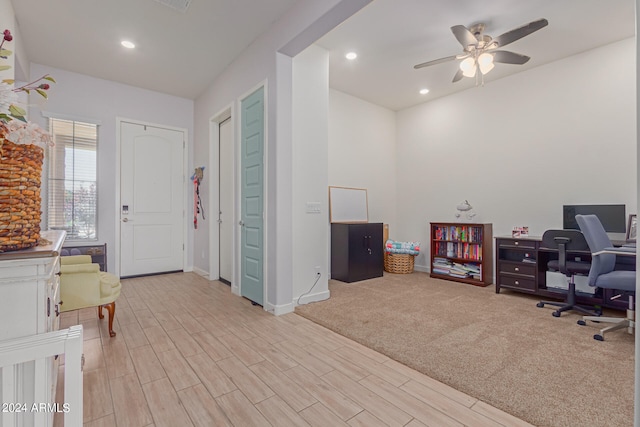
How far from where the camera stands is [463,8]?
2793 millimetres

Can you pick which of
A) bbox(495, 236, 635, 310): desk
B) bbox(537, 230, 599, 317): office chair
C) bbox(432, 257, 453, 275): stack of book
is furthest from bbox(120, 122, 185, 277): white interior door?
bbox(537, 230, 599, 317): office chair

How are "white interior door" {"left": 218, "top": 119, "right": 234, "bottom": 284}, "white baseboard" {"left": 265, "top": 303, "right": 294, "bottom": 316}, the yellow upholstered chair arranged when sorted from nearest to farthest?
the yellow upholstered chair < "white baseboard" {"left": 265, "top": 303, "right": 294, "bottom": 316} < "white interior door" {"left": 218, "top": 119, "right": 234, "bottom": 284}

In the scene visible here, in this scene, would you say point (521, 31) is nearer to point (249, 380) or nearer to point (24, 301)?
point (249, 380)

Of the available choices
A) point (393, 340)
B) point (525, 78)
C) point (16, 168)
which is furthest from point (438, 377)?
point (525, 78)

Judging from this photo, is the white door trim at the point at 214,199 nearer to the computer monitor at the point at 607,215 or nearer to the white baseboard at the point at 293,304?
the white baseboard at the point at 293,304

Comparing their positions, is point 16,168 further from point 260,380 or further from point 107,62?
point 107,62

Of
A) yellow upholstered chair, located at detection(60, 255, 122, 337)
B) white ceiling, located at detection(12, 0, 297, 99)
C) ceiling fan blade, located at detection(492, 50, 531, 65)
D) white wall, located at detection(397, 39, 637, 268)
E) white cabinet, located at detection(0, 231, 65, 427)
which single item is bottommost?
yellow upholstered chair, located at detection(60, 255, 122, 337)

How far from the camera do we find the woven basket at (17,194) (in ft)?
3.36

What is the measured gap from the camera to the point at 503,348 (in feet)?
7.38

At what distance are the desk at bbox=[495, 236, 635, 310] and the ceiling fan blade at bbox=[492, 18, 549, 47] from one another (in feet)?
7.30

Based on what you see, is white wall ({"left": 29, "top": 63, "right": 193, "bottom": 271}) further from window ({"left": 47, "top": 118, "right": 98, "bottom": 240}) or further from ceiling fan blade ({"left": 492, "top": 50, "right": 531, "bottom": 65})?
ceiling fan blade ({"left": 492, "top": 50, "right": 531, "bottom": 65})

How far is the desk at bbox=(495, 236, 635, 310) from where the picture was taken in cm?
339

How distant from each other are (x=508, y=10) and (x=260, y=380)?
12.4 feet

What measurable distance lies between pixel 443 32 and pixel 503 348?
3.12m
